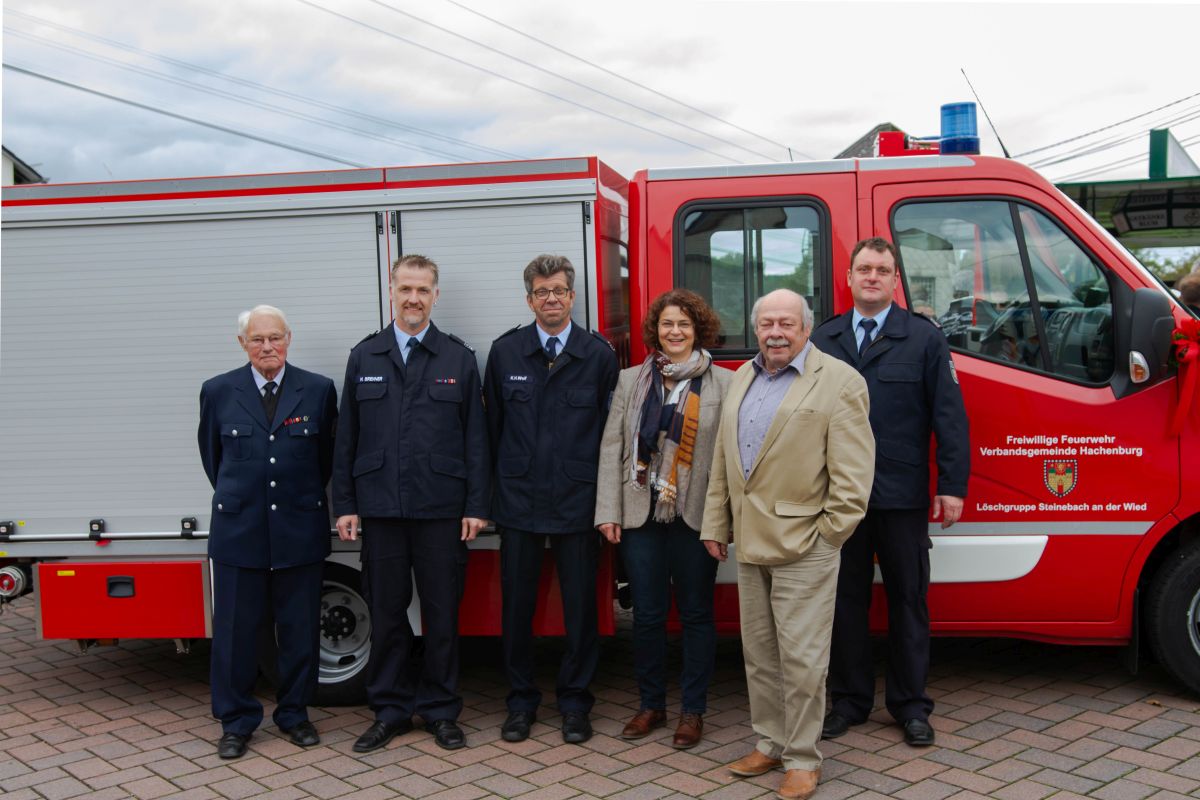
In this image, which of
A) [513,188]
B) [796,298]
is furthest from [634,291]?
[796,298]

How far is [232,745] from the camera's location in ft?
14.9

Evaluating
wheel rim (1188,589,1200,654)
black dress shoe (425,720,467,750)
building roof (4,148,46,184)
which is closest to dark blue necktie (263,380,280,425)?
black dress shoe (425,720,467,750)

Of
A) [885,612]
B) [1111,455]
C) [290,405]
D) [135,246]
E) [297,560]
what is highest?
[135,246]

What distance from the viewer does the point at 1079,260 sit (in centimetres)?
466

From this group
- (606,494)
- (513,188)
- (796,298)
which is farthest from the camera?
(513,188)

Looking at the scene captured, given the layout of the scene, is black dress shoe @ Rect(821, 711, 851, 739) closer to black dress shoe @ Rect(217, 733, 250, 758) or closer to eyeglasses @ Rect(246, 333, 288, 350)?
black dress shoe @ Rect(217, 733, 250, 758)

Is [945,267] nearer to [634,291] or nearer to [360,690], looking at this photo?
[634,291]

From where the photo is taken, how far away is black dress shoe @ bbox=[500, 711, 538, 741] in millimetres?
4625

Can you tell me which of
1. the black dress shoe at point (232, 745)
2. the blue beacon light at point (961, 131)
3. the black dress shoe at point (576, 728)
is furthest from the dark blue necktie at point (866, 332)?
the black dress shoe at point (232, 745)

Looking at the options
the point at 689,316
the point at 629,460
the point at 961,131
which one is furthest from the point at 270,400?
the point at 961,131

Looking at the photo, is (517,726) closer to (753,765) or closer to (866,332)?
(753,765)

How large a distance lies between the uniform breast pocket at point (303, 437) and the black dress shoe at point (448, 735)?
4.32 ft

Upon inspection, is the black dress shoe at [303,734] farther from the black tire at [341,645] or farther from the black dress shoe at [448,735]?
the black dress shoe at [448,735]

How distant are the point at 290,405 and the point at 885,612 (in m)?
2.83
